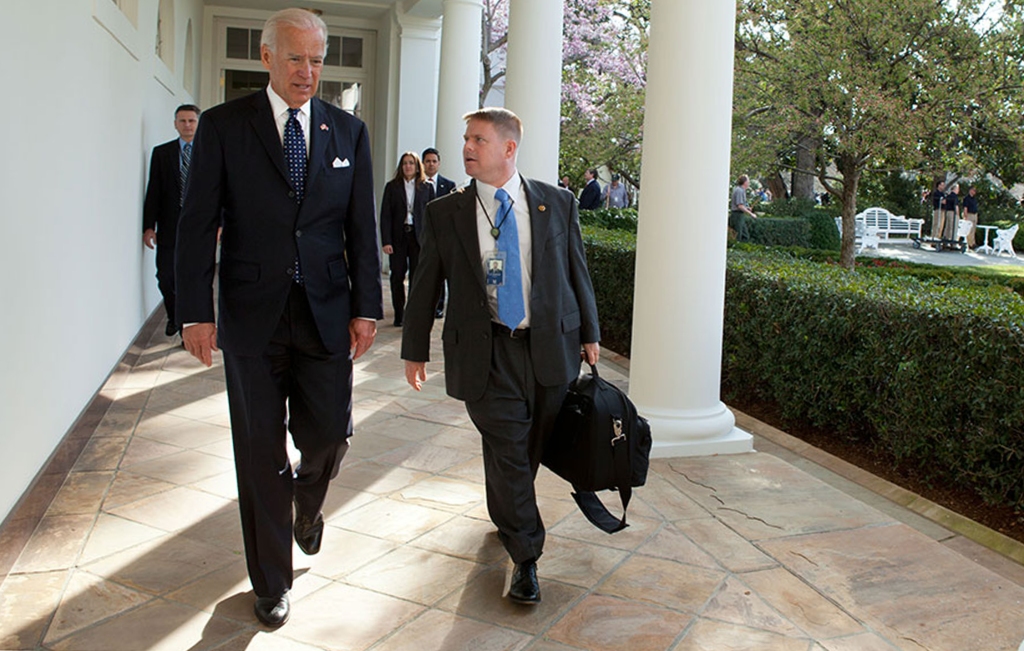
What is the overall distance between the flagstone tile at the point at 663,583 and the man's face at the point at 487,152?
5.17 feet

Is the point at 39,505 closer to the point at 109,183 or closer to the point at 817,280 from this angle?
the point at 109,183

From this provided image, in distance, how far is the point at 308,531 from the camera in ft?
12.2

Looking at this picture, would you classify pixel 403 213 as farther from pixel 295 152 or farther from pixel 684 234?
pixel 295 152

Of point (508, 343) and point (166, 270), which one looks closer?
point (508, 343)

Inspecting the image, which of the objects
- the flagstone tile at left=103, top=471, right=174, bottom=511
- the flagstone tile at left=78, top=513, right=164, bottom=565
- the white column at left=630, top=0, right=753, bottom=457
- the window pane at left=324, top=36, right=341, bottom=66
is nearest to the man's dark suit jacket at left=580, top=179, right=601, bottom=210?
the window pane at left=324, top=36, right=341, bottom=66

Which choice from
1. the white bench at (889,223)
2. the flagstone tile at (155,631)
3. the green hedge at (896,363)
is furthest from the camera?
the white bench at (889,223)

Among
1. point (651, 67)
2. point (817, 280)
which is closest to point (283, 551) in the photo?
point (651, 67)

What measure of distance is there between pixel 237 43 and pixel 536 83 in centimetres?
1182

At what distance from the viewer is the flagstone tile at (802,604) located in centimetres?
347

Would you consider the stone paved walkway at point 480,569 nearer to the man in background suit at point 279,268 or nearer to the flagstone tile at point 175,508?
the flagstone tile at point 175,508

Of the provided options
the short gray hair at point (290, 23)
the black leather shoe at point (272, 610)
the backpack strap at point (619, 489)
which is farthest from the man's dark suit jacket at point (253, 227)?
the backpack strap at point (619, 489)

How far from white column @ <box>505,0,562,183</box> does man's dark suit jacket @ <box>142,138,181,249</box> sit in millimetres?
2711

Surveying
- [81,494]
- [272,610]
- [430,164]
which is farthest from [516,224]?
[430,164]

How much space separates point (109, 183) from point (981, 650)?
19.7 ft
